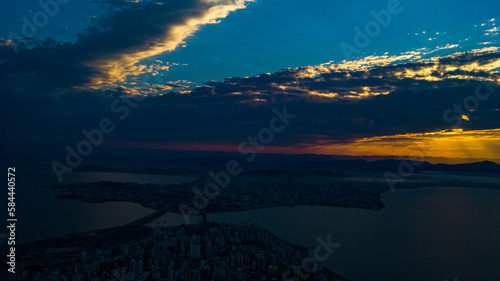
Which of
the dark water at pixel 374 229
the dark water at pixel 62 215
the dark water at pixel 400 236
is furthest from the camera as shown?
the dark water at pixel 62 215

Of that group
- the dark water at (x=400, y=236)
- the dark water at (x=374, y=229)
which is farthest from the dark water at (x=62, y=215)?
the dark water at (x=400, y=236)

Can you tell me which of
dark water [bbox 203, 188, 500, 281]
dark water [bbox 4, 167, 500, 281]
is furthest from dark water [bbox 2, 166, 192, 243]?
dark water [bbox 203, 188, 500, 281]

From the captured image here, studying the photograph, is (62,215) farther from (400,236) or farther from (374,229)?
(400,236)

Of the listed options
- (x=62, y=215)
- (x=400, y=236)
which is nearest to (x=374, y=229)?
(x=400, y=236)

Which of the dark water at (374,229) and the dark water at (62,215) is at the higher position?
the dark water at (62,215)

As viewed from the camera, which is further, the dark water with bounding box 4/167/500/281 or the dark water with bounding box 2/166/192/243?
the dark water with bounding box 2/166/192/243

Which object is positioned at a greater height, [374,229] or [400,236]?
[374,229]

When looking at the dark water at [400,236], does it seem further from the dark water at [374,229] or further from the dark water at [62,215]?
the dark water at [62,215]

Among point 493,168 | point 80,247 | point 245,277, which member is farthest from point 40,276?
point 493,168

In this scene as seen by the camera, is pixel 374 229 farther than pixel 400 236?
Yes

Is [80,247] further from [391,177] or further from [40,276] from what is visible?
[391,177]

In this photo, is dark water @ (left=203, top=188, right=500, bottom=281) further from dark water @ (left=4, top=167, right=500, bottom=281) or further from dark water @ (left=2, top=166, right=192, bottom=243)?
dark water @ (left=2, top=166, right=192, bottom=243)
